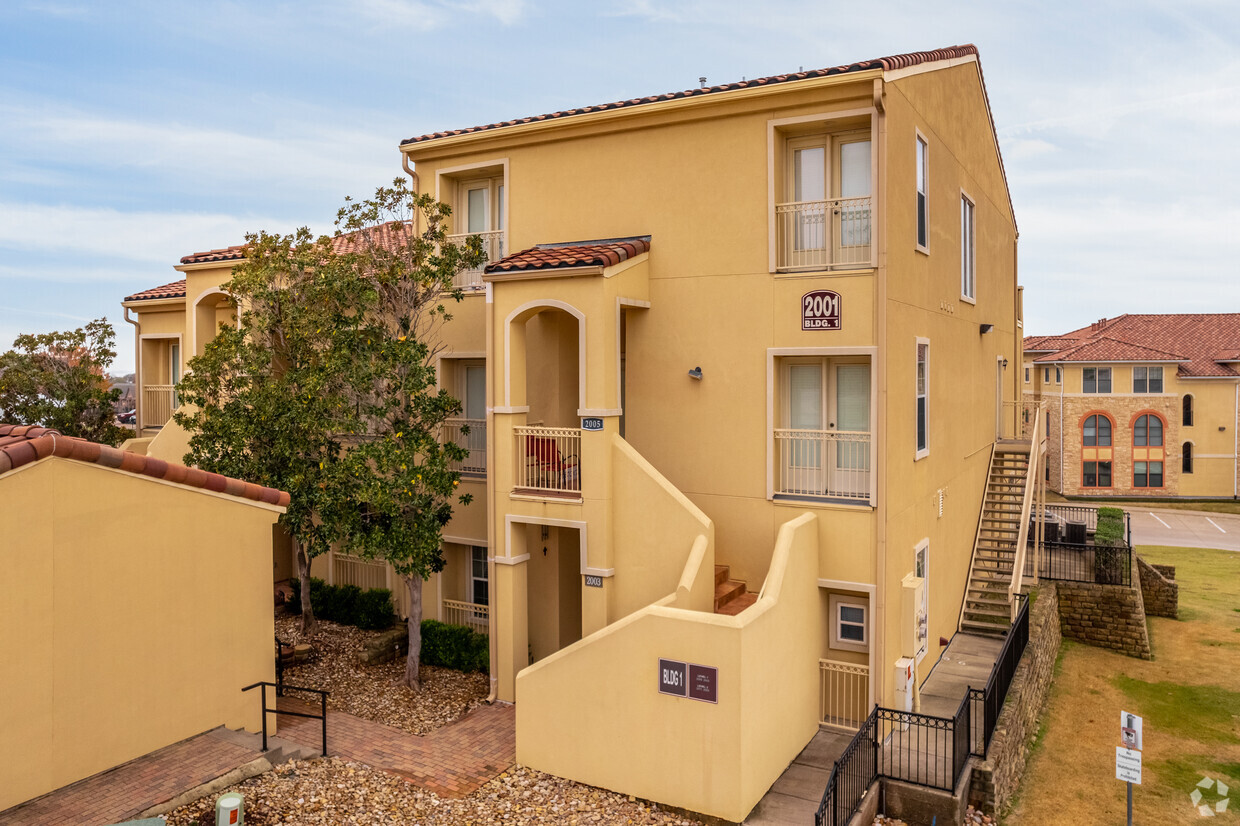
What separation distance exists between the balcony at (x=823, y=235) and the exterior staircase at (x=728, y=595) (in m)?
5.15

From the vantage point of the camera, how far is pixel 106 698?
34.1ft

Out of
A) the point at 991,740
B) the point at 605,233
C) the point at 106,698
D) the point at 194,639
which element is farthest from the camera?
the point at 605,233

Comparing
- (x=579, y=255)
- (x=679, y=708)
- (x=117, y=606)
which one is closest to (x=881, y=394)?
(x=579, y=255)

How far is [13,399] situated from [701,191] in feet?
61.8

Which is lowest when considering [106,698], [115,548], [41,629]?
[106,698]

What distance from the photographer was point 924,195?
15.4 m

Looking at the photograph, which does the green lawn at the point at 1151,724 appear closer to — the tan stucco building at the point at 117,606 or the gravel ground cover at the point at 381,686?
the gravel ground cover at the point at 381,686

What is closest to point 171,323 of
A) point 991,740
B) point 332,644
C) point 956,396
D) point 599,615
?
point 332,644

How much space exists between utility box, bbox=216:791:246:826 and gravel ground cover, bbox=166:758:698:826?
0.44 meters

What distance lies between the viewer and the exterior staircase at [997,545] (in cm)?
1859

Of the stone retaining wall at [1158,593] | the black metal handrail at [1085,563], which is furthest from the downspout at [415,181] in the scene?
the stone retaining wall at [1158,593]

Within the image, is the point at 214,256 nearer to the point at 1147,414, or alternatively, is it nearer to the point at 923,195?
the point at 923,195

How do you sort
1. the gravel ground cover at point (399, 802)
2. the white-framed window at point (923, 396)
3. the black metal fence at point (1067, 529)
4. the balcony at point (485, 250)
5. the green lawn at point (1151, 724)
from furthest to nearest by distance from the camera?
1. the black metal fence at point (1067, 529)
2. the balcony at point (485, 250)
3. the white-framed window at point (923, 396)
4. the green lawn at point (1151, 724)
5. the gravel ground cover at point (399, 802)

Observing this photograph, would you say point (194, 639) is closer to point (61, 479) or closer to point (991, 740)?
point (61, 479)
